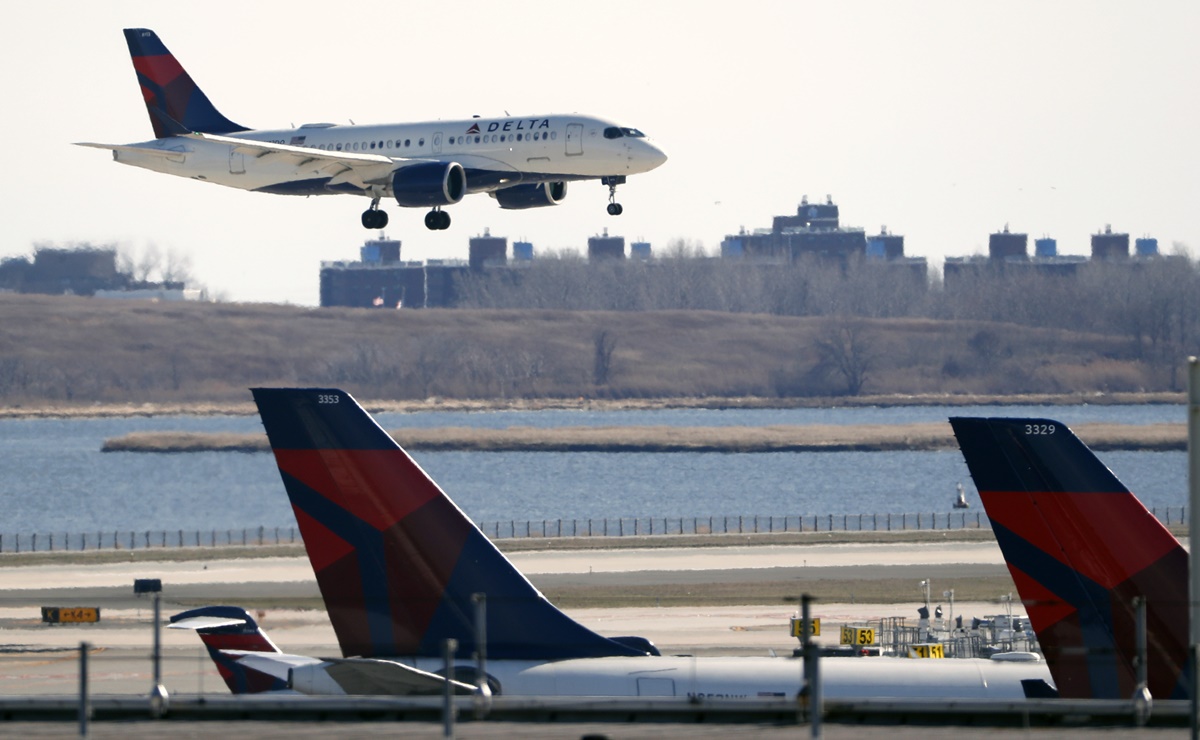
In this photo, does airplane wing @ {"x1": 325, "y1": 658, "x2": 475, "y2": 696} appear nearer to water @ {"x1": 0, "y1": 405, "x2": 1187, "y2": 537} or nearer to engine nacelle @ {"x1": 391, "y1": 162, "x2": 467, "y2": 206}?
engine nacelle @ {"x1": 391, "y1": 162, "x2": 467, "y2": 206}

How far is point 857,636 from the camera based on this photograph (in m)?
36.6

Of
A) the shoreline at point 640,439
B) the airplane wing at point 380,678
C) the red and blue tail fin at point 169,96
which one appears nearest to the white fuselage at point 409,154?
the red and blue tail fin at point 169,96

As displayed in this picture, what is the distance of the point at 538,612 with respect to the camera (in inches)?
881

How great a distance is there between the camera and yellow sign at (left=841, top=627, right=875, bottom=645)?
A: 118ft

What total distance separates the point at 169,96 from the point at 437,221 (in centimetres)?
1535

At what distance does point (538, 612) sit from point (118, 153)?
48.2m

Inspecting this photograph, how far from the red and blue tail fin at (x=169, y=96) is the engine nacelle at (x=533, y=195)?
13086mm

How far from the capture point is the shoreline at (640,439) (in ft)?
490

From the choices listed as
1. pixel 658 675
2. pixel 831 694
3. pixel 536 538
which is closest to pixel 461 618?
pixel 658 675

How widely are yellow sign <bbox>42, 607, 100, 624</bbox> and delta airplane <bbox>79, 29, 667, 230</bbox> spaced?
20323 mm

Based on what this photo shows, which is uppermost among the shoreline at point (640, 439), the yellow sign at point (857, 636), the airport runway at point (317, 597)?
the shoreline at point (640, 439)

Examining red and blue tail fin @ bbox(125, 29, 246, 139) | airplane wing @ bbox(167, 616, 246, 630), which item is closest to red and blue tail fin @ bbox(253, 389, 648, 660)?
airplane wing @ bbox(167, 616, 246, 630)

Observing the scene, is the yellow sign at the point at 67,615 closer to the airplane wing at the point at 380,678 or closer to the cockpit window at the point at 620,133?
the airplane wing at the point at 380,678

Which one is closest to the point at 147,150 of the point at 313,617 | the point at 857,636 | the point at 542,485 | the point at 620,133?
the point at 620,133
